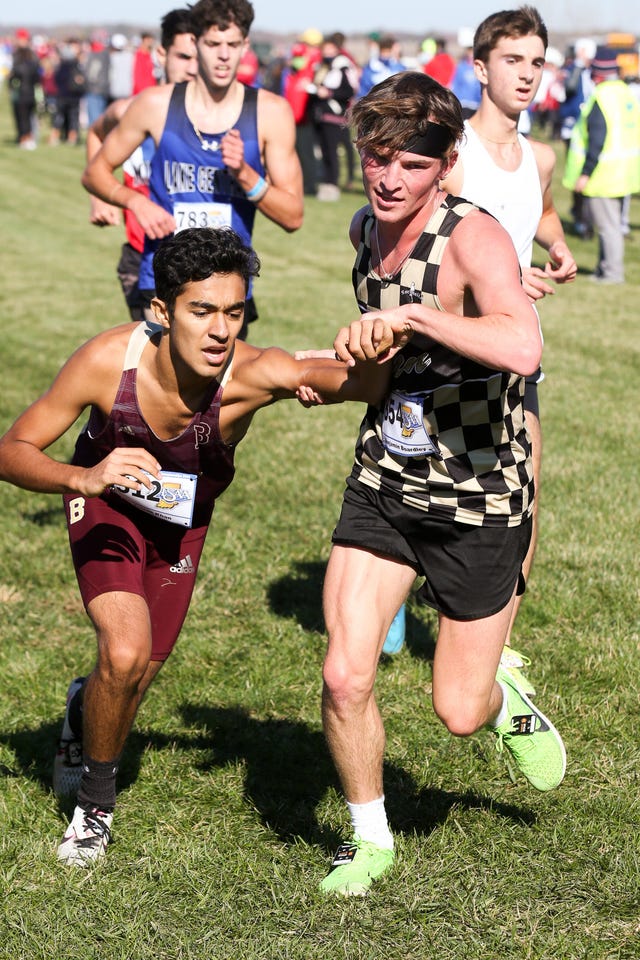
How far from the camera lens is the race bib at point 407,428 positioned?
3523 millimetres

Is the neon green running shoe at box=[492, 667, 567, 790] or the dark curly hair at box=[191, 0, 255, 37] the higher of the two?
the dark curly hair at box=[191, 0, 255, 37]

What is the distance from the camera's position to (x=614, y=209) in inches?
554

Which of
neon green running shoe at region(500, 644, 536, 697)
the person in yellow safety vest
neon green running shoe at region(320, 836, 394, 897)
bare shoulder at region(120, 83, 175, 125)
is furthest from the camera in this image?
the person in yellow safety vest

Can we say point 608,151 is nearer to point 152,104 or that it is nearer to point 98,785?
point 152,104

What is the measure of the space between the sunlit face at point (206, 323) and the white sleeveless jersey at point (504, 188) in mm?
1325

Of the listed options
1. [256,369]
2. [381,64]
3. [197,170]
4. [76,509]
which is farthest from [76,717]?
[381,64]

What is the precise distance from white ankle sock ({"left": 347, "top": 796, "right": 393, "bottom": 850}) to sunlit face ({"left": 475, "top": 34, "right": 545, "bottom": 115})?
2673mm

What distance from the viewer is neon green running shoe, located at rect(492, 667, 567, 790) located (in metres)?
3.97

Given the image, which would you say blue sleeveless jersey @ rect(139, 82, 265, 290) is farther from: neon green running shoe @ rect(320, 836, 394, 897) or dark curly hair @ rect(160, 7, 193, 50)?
neon green running shoe @ rect(320, 836, 394, 897)

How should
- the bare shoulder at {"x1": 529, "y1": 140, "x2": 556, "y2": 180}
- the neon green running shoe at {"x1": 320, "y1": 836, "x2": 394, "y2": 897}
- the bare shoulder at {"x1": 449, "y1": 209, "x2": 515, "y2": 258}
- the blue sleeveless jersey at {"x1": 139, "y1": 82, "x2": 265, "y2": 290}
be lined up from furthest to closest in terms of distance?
the blue sleeveless jersey at {"x1": 139, "y1": 82, "x2": 265, "y2": 290} < the bare shoulder at {"x1": 529, "y1": 140, "x2": 556, "y2": 180} < the neon green running shoe at {"x1": 320, "y1": 836, "x2": 394, "y2": 897} < the bare shoulder at {"x1": 449, "y1": 209, "x2": 515, "y2": 258}

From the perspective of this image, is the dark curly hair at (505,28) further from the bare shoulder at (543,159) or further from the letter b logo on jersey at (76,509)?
the letter b logo on jersey at (76,509)

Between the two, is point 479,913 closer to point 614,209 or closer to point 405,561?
point 405,561

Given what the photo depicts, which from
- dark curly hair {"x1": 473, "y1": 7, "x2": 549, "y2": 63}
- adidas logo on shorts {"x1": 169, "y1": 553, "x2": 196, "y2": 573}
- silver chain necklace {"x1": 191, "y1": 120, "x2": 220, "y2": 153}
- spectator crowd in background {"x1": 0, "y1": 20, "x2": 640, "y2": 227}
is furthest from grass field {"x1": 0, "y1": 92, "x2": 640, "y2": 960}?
spectator crowd in background {"x1": 0, "y1": 20, "x2": 640, "y2": 227}

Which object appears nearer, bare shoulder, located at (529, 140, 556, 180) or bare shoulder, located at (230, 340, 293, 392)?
bare shoulder, located at (230, 340, 293, 392)
